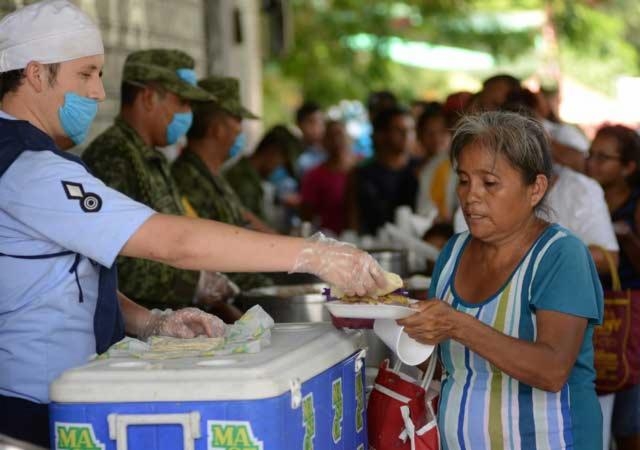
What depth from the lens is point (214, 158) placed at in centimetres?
581

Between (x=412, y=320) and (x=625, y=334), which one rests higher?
(x=412, y=320)

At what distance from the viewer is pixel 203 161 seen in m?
5.73

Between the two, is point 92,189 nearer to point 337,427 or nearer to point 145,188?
point 337,427

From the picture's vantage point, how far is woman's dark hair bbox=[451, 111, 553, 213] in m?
3.22

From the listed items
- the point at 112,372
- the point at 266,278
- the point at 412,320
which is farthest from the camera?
the point at 266,278

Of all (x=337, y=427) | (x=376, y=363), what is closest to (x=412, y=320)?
(x=337, y=427)

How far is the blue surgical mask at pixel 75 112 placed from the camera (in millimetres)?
3025

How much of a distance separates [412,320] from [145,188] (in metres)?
1.91

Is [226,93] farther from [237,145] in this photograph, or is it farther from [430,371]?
[430,371]

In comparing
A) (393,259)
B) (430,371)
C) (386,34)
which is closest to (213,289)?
(393,259)

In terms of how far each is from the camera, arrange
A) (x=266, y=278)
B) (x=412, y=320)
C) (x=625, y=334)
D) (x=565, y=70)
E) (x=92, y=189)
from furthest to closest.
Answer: (x=565, y=70) < (x=266, y=278) < (x=625, y=334) < (x=412, y=320) < (x=92, y=189)

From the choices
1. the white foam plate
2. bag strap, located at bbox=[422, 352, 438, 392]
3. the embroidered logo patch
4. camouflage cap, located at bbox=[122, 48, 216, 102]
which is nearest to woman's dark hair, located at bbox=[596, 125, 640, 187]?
camouflage cap, located at bbox=[122, 48, 216, 102]

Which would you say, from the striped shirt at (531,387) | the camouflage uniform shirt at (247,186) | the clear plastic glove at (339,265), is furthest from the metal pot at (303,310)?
the camouflage uniform shirt at (247,186)

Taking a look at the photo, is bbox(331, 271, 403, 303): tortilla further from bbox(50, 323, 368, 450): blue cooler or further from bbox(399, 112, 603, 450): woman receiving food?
bbox(50, 323, 368, 450): blue cooler
